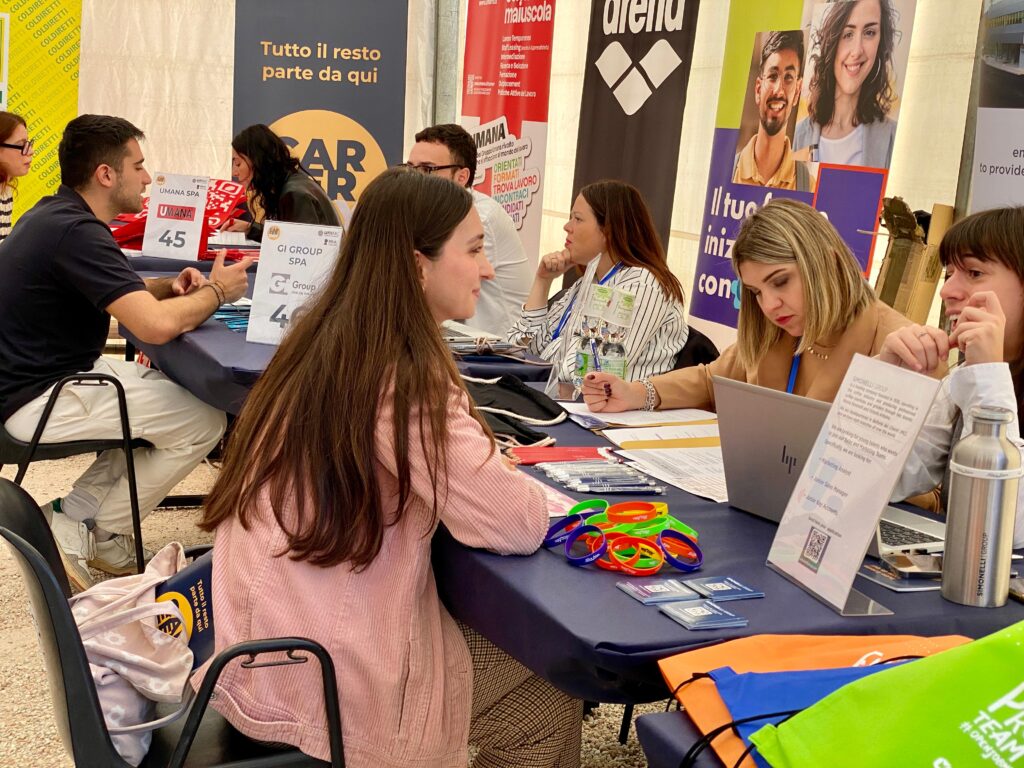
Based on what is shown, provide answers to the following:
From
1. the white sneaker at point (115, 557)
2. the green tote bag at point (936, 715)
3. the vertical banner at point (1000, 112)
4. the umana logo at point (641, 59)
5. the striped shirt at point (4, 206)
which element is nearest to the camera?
the green tote bag at point (936, 715)

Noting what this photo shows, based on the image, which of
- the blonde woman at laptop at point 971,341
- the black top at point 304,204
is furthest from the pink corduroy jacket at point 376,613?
the black top at point 304,204

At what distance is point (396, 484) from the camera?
5.20ft

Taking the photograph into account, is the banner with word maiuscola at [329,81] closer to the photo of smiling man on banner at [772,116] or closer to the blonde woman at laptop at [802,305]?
the photo of smiling man on banner at [772,116]

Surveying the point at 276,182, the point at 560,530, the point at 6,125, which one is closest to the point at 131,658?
the point at 560,530

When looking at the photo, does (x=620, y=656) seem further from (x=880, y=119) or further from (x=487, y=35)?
(x=487, y=35)

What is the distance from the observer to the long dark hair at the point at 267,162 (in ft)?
16.9

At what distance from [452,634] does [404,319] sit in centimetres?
49

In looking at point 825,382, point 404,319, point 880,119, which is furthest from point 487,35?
point 404,319

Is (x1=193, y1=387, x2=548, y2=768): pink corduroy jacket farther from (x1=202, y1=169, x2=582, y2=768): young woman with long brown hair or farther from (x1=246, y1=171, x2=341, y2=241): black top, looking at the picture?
(x1=246, y1=171, x2=341, y2=241): black top

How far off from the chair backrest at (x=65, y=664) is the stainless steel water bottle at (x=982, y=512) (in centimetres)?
112

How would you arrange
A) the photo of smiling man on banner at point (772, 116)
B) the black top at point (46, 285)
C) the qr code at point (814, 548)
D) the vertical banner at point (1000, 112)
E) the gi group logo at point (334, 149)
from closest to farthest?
the qr code at point (814, 548) → the vertical banner at point (1000, 112) → the black top at point (46, 285) → the photo of smiling man on banner at point (772, 116) → the gi group logo at point (334, 149)

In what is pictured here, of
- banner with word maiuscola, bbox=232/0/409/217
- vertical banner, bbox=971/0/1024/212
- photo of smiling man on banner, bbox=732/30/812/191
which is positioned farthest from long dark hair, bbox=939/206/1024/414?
banner with word maiuscola, bbox=232/0/409/217

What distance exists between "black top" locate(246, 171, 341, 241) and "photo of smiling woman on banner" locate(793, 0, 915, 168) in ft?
7.12

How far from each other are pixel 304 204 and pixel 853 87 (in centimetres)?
248
